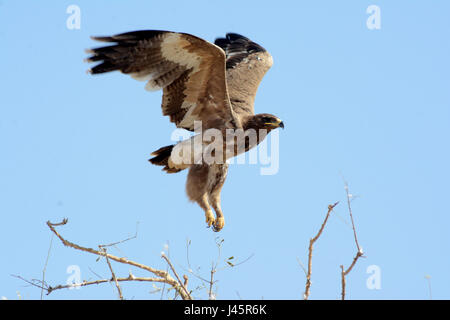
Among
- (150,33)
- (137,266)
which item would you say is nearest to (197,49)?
(150,33)

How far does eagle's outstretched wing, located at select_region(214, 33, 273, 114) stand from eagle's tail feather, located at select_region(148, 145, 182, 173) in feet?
2.77

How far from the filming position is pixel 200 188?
5.87 m

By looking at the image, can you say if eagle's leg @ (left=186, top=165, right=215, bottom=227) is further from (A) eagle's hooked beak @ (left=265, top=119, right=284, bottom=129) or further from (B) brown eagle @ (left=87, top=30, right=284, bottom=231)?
(A) eagle's hooked beak @ (left=265, top=119, right=284, bottom=129)

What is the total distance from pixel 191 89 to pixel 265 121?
2.62 ft

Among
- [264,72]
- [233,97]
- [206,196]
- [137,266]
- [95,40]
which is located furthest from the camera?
[264,72]

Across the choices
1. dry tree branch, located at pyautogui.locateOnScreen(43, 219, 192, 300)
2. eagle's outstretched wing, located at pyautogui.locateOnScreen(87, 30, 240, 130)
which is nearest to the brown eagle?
eagle's outstretched wing, located at pyautogui.locateOnScreen(87, 30, 240, 130)

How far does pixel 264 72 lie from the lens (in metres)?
7.54

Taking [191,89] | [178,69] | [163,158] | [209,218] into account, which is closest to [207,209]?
[209,218]

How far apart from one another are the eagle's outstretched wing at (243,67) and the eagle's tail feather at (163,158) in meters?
0.85

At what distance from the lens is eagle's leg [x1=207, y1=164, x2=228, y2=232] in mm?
5918
